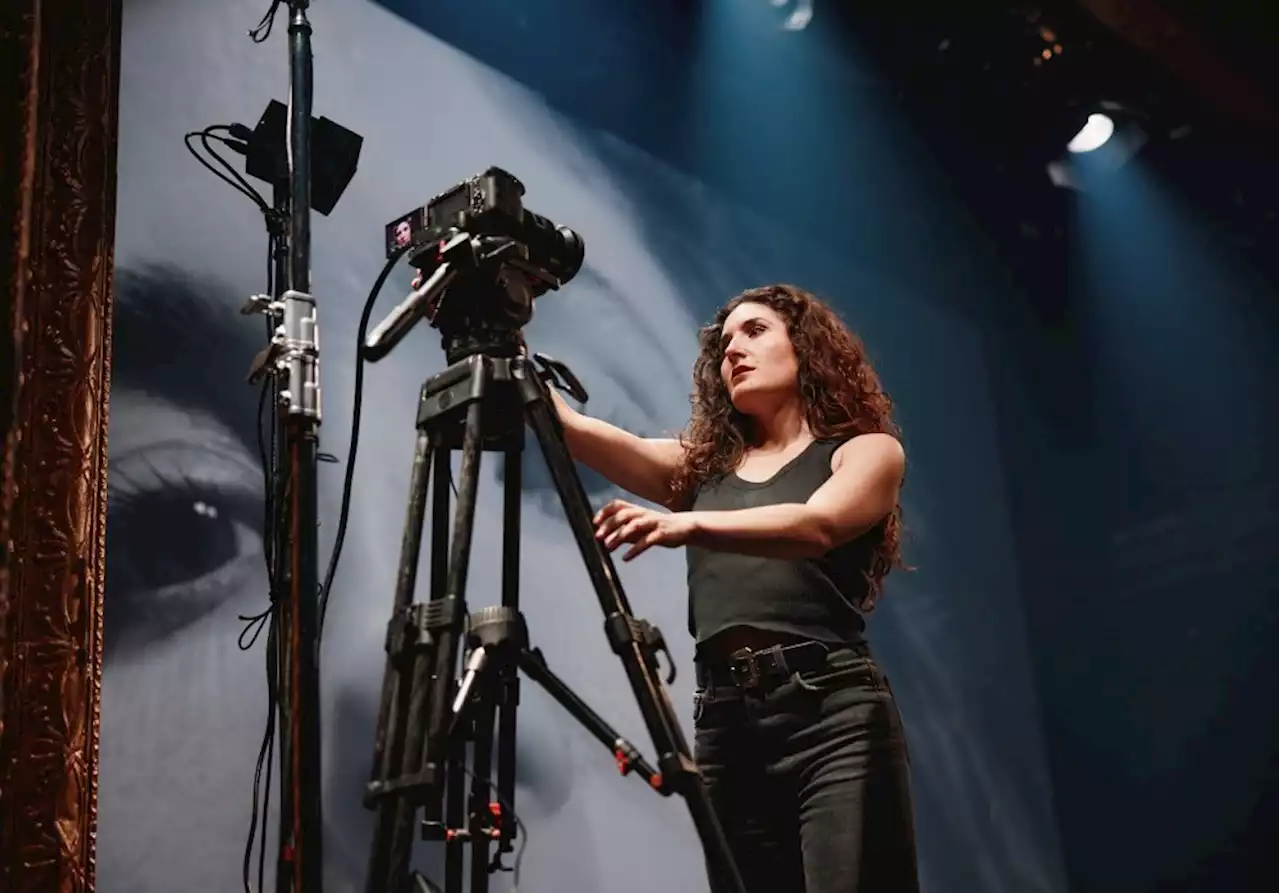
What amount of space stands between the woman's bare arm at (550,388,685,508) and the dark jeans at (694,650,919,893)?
0.37 m

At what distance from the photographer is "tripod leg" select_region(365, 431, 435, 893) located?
0.93 meters

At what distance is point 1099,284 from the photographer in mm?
3482

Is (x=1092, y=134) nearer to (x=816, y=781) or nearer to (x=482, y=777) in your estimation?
(x=816, y=781)

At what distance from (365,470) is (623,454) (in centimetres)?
57

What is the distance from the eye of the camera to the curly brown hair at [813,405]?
5.28 ft

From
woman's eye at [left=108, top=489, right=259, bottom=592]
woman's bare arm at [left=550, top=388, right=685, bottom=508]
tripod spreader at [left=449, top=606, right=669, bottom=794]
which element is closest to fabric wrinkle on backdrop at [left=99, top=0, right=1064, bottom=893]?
woman's eye at [left=108, top=489, right=259, bottom=592]

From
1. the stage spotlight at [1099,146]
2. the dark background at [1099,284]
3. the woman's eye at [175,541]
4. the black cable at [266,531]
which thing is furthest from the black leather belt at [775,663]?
the stage spotlight at [1099,146]

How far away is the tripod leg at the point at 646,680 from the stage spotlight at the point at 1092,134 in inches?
118

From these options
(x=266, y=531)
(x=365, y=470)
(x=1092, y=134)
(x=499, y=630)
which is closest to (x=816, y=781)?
(x=499, y=630)

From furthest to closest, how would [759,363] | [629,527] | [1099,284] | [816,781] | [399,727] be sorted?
[1099,284]
[759,363]
[816,781]
[629,527]
[399,727]

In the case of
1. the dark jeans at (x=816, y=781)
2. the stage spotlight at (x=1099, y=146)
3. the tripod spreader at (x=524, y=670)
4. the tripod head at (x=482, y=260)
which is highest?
the stage spotlight at (x=1099, y=146)

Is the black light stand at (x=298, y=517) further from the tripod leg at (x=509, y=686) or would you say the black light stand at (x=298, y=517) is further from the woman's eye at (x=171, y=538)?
the woman's eye at (x=171, y=538)

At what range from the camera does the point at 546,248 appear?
123cm

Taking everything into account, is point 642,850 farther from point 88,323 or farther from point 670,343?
point 88,323
